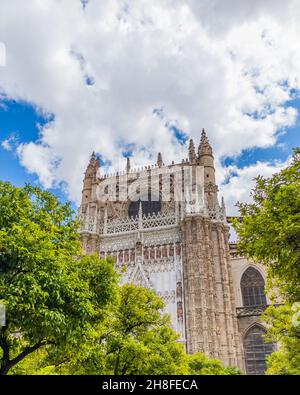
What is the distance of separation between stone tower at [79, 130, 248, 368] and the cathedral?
0.07m

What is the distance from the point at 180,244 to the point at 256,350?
8.85 meters

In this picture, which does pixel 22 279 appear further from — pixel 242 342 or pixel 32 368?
pixel 242 342

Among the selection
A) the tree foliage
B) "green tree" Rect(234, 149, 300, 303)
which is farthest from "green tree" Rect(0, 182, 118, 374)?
"green tree" Rect(234, 149, 300, 303)

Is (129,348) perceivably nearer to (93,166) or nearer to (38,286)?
(38,286)

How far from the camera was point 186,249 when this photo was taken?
2602cm

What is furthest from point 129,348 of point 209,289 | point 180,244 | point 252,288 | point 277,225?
point 252,288

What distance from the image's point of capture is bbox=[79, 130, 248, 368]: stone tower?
2317cm

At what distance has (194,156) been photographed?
106 feet

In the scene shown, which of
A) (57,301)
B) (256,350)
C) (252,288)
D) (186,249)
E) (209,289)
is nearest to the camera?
(57,301)

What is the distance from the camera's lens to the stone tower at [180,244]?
23.2 metres

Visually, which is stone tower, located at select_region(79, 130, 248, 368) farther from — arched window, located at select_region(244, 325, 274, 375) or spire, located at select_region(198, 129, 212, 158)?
arched window, located at select_region(244, 325, 274, 375)
